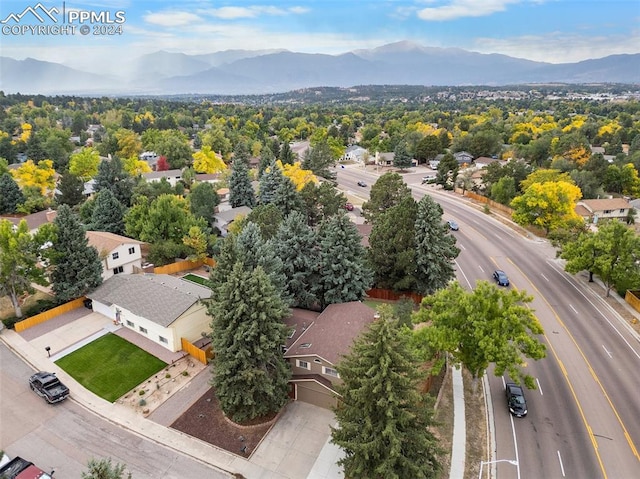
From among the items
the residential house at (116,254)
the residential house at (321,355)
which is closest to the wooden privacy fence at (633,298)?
the residential house at (321,355)

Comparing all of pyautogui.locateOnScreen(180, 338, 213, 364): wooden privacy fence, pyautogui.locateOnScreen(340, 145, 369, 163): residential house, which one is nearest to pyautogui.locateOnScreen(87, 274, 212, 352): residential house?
pyautogui.locateOnScreen(180, 338, 213, 364): wooden privacy fence

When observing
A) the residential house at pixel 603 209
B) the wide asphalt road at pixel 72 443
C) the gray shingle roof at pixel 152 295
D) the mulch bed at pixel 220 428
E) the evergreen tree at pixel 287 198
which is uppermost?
the evergreen tree at pixel 287 198

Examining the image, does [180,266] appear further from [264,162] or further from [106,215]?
[264,162]

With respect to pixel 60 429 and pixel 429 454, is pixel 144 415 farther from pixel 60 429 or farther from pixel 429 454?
pixel 429 454

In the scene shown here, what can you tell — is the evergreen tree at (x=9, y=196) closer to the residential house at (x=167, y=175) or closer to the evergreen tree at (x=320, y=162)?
the residential house at (x=167, y=175)

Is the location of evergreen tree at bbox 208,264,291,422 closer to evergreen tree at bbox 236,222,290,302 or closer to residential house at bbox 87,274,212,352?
evergreen tree at bbox 236,222,290,302

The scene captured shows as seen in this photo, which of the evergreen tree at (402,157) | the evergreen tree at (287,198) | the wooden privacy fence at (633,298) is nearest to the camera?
the wooden privacy fence at (633,298)

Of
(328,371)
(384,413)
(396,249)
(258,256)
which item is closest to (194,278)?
(258,256)
